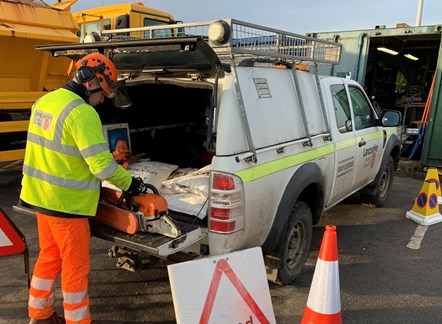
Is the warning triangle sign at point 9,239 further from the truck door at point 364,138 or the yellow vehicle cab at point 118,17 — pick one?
the yellow vehicle cab at point 118,17

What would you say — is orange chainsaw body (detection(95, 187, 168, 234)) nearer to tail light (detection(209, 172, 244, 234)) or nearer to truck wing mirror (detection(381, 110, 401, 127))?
tail light (detection(209, 172, 244, 234))

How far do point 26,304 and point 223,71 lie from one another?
8.06ft

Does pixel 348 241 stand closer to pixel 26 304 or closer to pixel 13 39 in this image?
pixel 26 304

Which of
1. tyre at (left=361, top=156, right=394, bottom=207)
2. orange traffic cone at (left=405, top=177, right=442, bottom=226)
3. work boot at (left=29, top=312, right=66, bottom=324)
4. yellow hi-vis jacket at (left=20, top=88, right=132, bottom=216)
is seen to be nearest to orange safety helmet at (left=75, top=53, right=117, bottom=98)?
yellow hi-vis jacket at (left=20, top=88, right=132, bottom=216)

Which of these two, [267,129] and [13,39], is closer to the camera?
[267,129]

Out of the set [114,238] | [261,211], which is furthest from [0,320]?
[261,211]

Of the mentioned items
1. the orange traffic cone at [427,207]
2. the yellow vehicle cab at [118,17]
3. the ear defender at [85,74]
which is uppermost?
the yellow vehicle cab at [118,17]

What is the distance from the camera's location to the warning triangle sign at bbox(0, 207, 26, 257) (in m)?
2.97

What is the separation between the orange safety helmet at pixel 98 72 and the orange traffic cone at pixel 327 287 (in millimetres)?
1725

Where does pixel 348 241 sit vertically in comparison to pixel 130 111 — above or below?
below

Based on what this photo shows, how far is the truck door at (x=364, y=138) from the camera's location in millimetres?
4695

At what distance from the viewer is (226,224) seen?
8.71ft

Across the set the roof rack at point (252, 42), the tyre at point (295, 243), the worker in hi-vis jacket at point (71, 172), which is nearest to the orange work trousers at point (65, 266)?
the worker in hi-vis jacket at point (71, 172)

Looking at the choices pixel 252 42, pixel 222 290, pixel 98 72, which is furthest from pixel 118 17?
pixel 222 290
